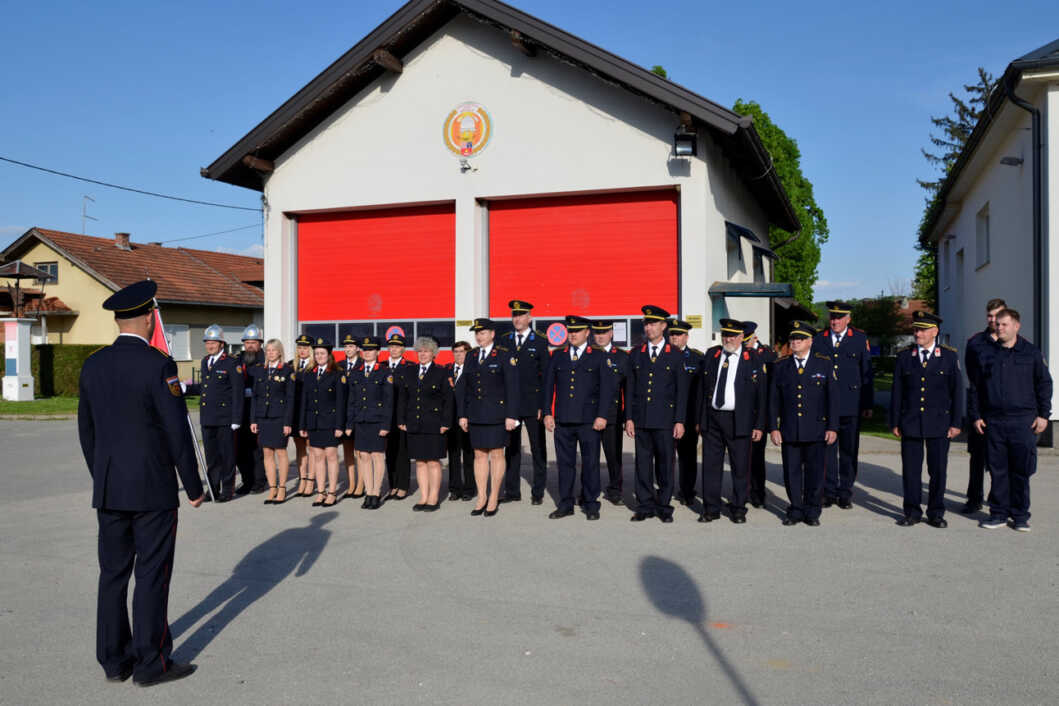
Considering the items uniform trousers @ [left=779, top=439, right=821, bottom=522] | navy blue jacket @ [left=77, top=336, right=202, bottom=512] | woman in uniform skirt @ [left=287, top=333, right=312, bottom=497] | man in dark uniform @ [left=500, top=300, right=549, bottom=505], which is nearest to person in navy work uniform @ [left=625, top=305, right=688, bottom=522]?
uniform trousers @ [left=779, top=439, right=821, bottom=522]

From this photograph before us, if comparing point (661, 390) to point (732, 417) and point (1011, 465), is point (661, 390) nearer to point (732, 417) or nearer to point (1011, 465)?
point (732, 417)

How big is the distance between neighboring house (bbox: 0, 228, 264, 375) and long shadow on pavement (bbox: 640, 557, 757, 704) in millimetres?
29276

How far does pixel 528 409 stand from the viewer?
9500mm

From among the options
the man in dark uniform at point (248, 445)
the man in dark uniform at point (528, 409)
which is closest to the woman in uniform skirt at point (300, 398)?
the man in dark uniform at point (248, 445)

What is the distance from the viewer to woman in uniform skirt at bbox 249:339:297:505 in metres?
9.44

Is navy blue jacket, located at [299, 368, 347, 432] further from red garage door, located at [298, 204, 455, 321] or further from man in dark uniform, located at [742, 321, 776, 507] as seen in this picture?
red garage door, located at [298, 204, 455, 321]

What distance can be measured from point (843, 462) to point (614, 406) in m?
2.49

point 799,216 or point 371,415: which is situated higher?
point 799,216

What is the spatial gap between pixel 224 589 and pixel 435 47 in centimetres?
1246

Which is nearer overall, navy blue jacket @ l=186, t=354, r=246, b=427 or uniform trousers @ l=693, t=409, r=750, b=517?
uniform trousers @ l=693, t=409, r=750, b=517

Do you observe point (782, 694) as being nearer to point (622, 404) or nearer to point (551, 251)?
point (622, 404)

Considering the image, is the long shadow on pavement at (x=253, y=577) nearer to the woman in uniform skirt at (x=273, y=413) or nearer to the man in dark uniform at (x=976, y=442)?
the woman in uniform skirt at (x=273, y=413)

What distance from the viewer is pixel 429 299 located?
16125mm

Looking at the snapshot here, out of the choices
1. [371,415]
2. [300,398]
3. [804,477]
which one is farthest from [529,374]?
[804,477]
